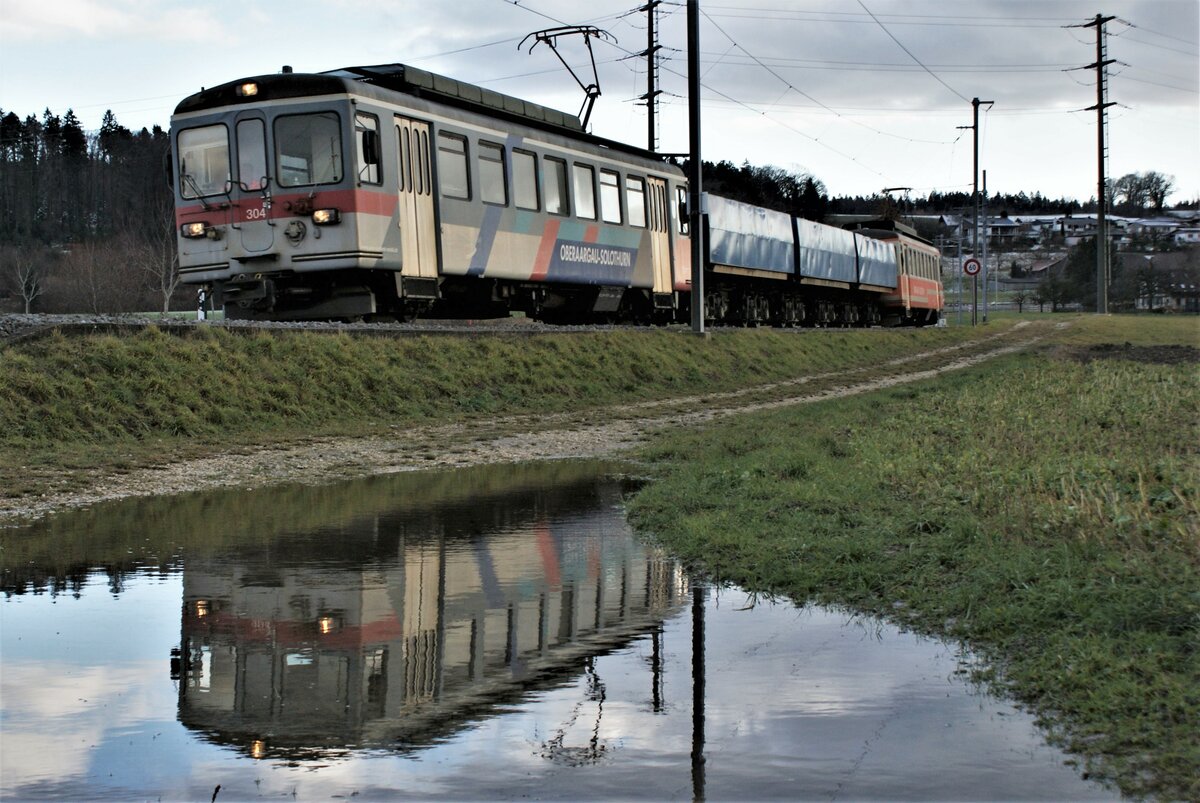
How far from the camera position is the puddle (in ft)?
13.2

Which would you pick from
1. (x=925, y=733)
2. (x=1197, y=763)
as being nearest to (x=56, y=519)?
(x=925, y=733)

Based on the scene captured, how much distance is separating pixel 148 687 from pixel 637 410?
1605 cm

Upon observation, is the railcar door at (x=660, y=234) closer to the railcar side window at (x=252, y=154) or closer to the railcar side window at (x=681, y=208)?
the railcar side window at (x=681, y=208)

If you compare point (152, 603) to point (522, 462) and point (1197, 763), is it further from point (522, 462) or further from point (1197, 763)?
point (522, 462)

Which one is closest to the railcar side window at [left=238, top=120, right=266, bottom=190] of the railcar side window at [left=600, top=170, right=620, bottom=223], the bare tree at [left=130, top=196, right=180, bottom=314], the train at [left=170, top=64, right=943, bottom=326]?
the train at [left=170, top=64, right=943, bottom=326]

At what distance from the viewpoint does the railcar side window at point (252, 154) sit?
18531mm

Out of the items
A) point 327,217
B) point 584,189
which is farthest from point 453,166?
point 584,189

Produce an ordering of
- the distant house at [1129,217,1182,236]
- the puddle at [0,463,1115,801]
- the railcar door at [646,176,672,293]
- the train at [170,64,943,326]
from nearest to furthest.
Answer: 1. the puddle at [0,463,1115,801]
2. the train at [170,64,943,326]
3. the railcar door at [646,176,672,293]
4. the distant house at [1129,217,1182,236]

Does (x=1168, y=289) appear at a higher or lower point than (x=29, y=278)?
lower

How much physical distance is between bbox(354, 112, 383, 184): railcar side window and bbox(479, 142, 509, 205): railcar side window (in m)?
2.82

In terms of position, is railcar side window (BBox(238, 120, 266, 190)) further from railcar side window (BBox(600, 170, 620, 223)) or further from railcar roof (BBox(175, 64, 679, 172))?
railcar side window (BBox(600, 170, 620, 223))

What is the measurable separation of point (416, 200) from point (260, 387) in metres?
3.98

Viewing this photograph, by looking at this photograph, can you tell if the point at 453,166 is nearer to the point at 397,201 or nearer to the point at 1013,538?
the point at 397,201

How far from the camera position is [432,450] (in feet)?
49.1
